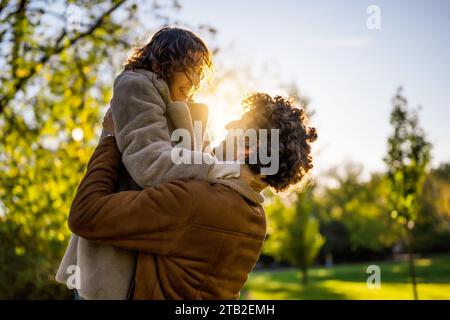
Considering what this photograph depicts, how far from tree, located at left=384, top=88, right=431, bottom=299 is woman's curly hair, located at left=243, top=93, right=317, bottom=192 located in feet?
33.8

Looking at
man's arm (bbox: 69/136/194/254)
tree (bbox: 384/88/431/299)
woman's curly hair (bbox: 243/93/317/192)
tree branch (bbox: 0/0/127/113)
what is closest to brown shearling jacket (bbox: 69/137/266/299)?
man's arm (bbox: 69/136/194/254)

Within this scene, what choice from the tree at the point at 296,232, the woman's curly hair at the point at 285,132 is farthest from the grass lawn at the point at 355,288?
the woman's curly hair at the point at 285,132

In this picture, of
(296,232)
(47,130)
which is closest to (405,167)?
(47,130)

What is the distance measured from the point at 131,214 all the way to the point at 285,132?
67 centimetres

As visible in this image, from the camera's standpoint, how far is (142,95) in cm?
183

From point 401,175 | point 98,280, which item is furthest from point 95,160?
point 401,175

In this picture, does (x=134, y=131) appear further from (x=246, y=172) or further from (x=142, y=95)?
(x=246, y=172)

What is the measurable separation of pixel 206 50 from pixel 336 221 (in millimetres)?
42825

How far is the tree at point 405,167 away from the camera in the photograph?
11627 mm

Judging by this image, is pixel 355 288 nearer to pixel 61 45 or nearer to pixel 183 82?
pixel 61 45

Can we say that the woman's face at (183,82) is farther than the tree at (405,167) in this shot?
No

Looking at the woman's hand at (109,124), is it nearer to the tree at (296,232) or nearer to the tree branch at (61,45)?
the tree branch at (61,45)

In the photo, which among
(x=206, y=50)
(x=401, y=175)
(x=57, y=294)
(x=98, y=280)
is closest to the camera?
(x=98, y=280)

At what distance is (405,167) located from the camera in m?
12.0
